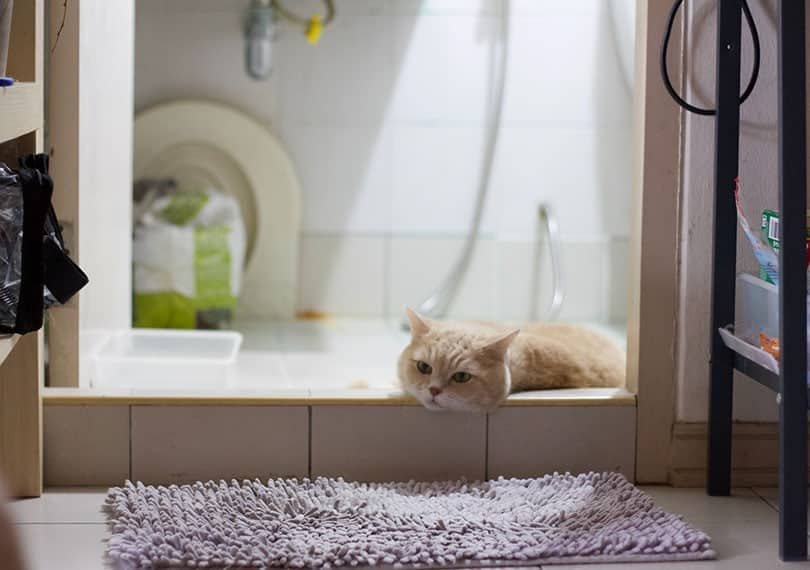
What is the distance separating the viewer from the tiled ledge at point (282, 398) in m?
1.88

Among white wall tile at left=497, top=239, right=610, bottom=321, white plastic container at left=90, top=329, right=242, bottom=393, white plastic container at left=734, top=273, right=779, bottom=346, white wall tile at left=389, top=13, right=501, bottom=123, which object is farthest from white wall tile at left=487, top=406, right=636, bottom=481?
white wall tile at left=389, top=13, right=501, bottom=123

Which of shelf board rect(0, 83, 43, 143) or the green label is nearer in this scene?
shelf board rect(0, 83, 43, 143)

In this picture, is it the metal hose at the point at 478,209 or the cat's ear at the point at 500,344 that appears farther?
the metal hose at the point at 478,209

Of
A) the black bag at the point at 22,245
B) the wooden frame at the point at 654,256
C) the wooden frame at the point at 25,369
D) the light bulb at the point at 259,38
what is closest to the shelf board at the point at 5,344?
the black bag at the point at 22,245

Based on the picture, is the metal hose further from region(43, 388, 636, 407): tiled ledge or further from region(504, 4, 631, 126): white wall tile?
region(43, 388, 636, 407): tiled ledge

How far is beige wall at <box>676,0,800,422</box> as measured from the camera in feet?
6.29

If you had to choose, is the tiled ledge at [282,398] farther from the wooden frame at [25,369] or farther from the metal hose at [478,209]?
the metal hose at [478,209]

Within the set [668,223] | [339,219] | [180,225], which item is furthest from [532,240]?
[668,223]

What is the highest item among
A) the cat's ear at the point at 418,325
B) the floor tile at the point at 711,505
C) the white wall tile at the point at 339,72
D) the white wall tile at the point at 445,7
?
the white wall tile at the point at 445,7

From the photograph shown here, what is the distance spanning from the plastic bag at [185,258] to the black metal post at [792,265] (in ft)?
5.42

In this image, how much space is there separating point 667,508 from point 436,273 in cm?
146

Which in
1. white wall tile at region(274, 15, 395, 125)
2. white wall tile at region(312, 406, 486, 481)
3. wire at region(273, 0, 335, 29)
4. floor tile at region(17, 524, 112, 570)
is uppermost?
wire at region(273, 0, 335, 29)

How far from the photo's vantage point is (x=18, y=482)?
1.82 metres

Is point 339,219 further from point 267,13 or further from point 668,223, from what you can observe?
point 668,223
